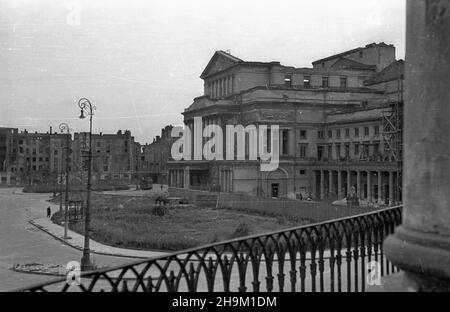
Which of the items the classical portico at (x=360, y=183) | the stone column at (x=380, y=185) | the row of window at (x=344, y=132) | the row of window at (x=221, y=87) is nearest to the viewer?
the classical portico at (x=360, y=183)

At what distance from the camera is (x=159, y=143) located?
133m

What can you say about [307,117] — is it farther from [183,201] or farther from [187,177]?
[183,201]

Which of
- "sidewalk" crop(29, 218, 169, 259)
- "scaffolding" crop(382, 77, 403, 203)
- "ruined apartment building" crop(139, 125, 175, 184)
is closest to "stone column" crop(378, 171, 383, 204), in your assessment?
"scaffolding" crop(382, 77, 403, 203)

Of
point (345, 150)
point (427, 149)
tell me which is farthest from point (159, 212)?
point (427, 149)

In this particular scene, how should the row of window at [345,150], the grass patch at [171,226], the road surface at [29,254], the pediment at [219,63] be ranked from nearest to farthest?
the road surface at [29,254], the grass patch at [171,226], the row of window at [345,150], the pediment at [219,63]

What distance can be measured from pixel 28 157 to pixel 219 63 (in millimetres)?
71212

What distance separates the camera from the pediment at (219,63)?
74.3 metres

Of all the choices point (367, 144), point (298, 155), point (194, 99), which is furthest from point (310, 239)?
point (194, 99)

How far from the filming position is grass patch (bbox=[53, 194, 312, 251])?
92.9ft

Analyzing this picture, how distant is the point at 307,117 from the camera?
65.4m

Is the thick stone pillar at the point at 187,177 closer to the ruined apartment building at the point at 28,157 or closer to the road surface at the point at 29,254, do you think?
the road surface at the point at 29,254

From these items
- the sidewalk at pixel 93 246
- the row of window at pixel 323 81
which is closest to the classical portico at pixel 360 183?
the row of window at pixel 323 81

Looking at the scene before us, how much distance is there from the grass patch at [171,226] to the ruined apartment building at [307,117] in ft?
46.5

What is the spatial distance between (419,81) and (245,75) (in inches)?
2664
